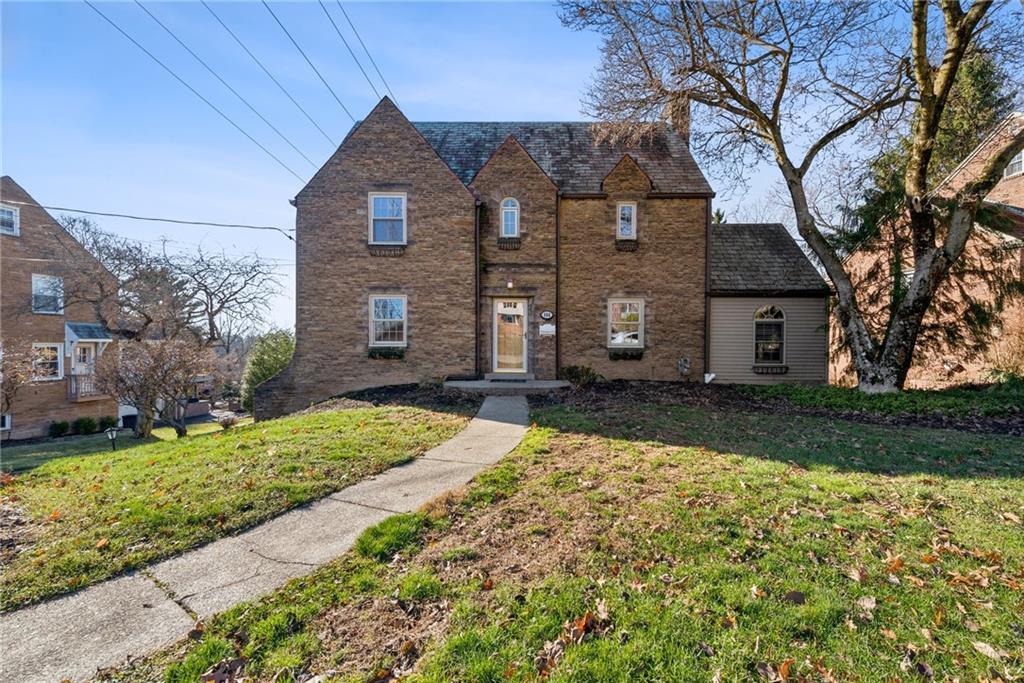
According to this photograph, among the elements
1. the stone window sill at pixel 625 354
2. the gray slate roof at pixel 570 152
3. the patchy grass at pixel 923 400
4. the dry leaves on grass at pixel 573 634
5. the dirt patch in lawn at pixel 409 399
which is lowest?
the dry leaves on grass at pixel 573 634

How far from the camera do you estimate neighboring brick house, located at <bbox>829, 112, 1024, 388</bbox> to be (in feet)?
42.8

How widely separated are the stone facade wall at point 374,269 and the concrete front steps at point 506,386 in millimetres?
828

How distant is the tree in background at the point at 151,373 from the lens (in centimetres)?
1474

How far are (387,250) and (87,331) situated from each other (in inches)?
756

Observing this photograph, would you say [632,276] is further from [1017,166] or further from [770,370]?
[1017,166]

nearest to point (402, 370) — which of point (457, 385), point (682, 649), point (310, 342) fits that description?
point (457, 385)

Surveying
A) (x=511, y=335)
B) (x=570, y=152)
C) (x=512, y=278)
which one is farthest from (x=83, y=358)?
(x=570, y=152)

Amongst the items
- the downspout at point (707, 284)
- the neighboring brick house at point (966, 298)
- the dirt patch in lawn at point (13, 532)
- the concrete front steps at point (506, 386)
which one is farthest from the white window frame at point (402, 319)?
the neighboring brick house at point (966, 298)

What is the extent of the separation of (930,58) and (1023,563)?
49.6 ft

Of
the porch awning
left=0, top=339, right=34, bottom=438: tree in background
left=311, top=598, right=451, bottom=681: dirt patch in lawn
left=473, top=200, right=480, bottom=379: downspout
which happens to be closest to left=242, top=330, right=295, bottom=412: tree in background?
the porch awning

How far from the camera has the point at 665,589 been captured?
11.5 ft

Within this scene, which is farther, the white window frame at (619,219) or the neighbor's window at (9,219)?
the neighbor's window at (9,219)

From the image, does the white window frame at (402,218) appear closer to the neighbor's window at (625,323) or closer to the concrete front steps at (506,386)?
the concrete front steps at (506,386)

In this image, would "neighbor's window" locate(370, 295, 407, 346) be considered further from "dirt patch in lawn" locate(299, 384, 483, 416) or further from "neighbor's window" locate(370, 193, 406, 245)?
"neighbor's window" locate(370, 193, 406, 245)
